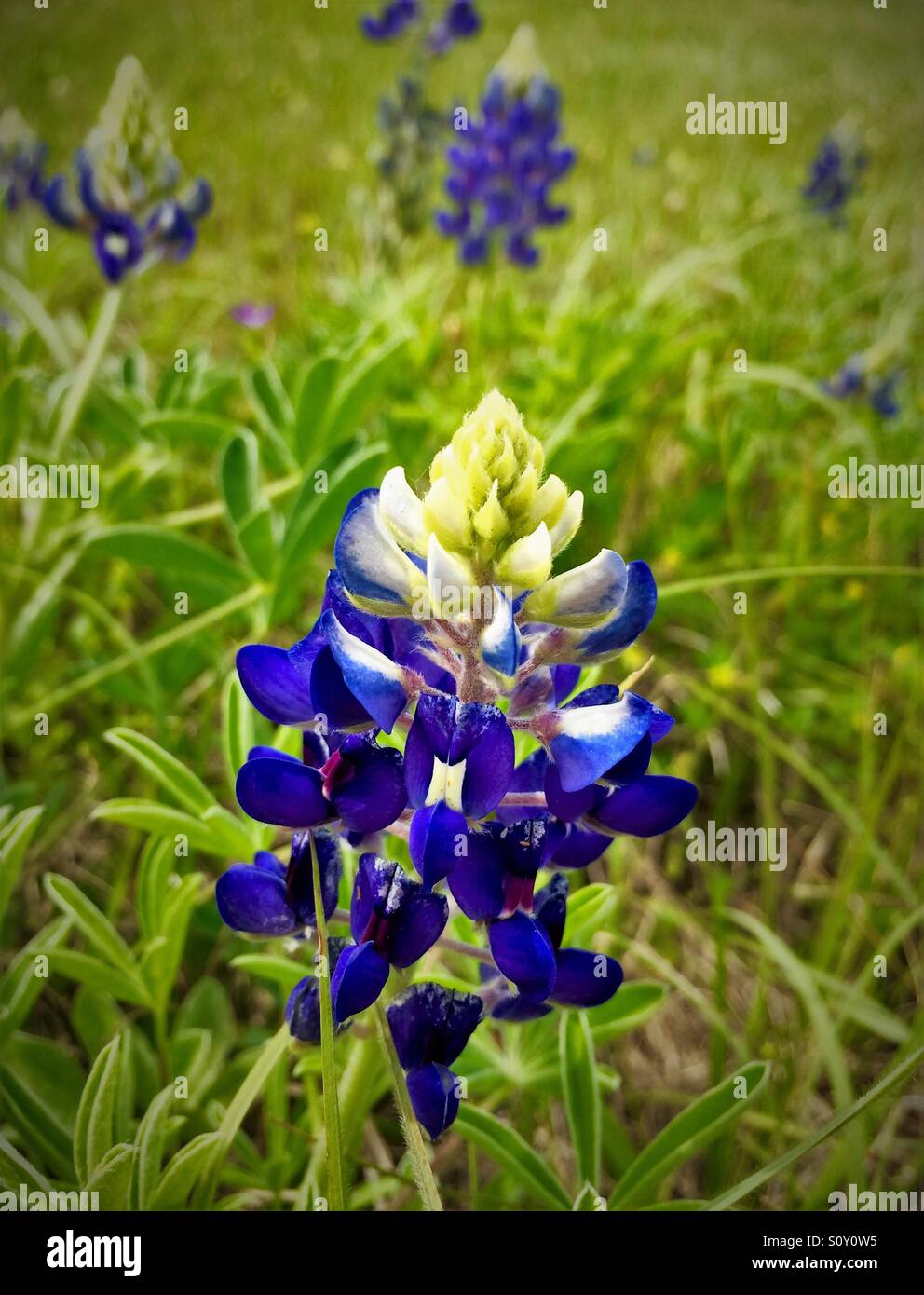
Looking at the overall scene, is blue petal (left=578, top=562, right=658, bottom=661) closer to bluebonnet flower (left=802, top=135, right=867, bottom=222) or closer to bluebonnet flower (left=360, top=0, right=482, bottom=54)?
bluebonnet flower (left=360, top=0, right=482, bottom=54)

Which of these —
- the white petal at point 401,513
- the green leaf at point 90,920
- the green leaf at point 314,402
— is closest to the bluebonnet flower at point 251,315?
the green leaf at point 314,402

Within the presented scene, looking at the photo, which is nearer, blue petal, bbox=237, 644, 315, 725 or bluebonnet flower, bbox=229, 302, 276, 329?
blue petal, bbox=237, 644, 315, 725

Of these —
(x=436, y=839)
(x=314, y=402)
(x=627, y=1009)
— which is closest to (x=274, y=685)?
(x=436, y=839)

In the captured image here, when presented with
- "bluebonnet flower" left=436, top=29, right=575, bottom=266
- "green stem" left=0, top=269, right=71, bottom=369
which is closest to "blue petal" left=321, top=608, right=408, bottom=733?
"green stem" left=0, top=269, right=71, bottom=369

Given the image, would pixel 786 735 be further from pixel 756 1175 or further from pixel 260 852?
pixel 260 852

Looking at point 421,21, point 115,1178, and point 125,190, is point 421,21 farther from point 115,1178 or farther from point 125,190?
point 115,1178

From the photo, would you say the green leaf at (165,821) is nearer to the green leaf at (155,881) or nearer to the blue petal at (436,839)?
the green leaf at (155,881)

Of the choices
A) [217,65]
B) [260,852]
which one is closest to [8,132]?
[217,65]
